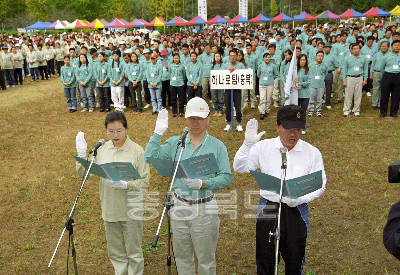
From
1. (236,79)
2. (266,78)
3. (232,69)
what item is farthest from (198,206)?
(266,78)

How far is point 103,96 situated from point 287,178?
12.4 meters

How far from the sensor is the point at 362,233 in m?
5.97

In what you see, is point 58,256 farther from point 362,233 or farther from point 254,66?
point 254,66

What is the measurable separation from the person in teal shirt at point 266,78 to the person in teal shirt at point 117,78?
5197 millimetres

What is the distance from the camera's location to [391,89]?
12.2 m

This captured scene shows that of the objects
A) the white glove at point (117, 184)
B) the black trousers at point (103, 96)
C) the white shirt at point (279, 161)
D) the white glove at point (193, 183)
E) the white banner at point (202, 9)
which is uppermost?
the white banner at point (202, 9)

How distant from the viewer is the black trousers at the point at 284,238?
3719 mm

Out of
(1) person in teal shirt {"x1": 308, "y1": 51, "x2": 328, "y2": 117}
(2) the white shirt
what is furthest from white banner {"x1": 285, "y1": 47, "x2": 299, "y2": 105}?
(2) the white shirt

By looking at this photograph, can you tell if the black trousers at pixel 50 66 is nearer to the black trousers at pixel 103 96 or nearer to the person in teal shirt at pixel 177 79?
the black trousers at pixel 103 96

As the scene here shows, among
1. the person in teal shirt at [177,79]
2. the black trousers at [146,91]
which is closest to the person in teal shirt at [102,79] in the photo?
the black trousers at [146,91]

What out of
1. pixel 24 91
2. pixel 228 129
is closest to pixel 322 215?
pixel 228 129

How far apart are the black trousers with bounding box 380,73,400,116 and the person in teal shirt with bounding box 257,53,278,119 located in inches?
138

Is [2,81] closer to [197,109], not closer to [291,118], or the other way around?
[197,109]

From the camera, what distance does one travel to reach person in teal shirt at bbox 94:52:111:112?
14.2m
